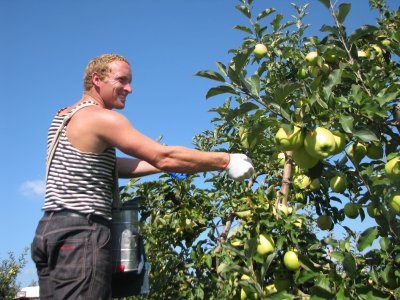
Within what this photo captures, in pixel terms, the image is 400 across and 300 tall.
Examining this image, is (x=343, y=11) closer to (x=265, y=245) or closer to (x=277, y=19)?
(x=277, y=19)

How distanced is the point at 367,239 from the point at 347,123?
54 cm

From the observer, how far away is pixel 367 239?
6.32 ft

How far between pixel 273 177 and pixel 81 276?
6.89 feet

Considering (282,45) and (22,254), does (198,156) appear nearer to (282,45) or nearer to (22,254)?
(282,45)

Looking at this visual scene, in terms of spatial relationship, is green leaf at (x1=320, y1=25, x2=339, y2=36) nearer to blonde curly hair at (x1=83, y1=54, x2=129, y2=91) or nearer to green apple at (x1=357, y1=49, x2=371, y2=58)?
green apple at (x1=357, y1=49, x2=371, y2=58)

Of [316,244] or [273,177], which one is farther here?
[273,177]

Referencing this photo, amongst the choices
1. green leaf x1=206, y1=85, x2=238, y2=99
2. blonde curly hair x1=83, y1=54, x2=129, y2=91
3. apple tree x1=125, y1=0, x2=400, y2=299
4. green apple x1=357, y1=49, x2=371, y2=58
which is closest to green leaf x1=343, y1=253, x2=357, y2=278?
apple tree x1=125, y1=0, x2=400, y2=299

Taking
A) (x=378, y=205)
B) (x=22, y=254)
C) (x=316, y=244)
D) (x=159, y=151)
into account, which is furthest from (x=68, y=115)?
(x=22, y=254)

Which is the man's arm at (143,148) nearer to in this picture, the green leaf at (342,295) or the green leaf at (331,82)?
the green leaf at (331,82)

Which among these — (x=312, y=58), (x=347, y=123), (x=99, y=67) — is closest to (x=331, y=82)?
(x=347, y=123)

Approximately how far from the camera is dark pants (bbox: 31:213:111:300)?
1795 mm

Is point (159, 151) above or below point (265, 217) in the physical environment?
above

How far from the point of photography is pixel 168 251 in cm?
349

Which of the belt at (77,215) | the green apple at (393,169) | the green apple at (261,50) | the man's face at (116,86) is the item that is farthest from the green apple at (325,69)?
the belt at (77,215)
